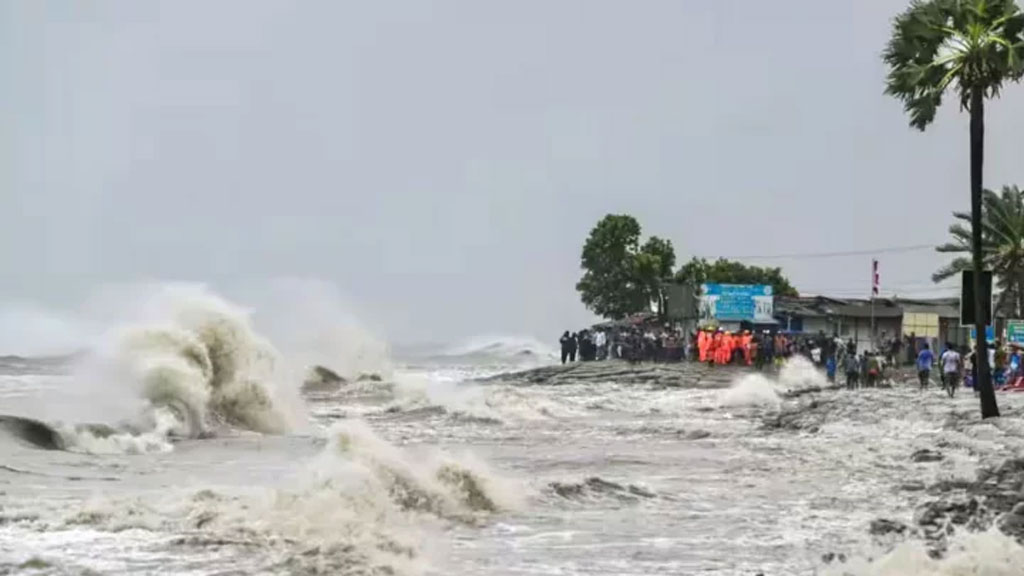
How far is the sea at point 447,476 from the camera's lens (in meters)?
8.70

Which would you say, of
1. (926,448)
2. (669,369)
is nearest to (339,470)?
(926,448)

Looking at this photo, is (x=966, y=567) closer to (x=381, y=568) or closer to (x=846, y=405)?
(x=381, y=568)

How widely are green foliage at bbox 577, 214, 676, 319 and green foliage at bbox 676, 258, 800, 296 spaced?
7.59ft

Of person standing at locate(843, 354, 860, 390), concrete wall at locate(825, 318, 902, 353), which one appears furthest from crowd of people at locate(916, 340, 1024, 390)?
concrete wall at locate(825, 318, 902, 353)

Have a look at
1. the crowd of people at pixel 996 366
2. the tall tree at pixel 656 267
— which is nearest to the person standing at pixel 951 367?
the crowd of people at pixel 996 366

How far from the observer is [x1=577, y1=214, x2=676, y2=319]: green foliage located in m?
66.1

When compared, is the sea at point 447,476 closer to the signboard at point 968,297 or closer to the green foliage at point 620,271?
the signboard at point 968,297

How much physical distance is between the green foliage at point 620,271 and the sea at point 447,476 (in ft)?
115

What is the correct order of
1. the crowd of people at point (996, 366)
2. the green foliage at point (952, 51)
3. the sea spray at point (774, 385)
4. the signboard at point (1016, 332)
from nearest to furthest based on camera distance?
the green foliage at point (952, 51) < the crowd of people at point (996, 366) < the sea spray at point (774, 385) < the signboard at point (1016, 332)

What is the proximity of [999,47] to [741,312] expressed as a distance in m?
34.4

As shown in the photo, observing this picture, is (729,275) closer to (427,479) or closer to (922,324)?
(922,324)

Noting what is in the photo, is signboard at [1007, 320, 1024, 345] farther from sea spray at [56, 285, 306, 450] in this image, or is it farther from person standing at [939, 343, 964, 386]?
sea spray at [56, 285, 306, 450]

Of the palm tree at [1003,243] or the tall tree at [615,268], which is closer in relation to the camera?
the palm tree at [1003,243]

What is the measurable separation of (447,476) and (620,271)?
54971 millimetres
